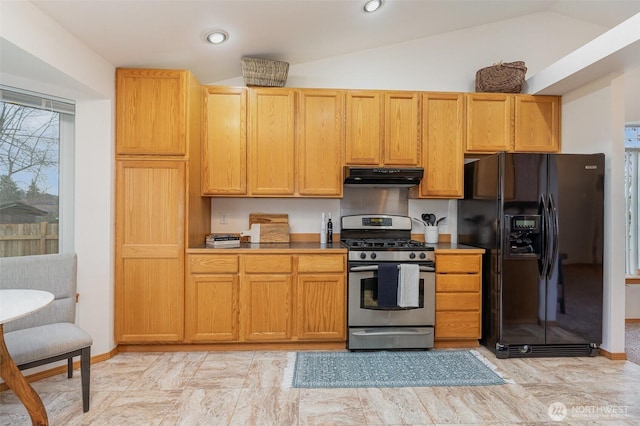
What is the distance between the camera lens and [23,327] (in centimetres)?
221

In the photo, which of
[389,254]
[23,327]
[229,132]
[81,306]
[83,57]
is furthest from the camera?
[229,132]

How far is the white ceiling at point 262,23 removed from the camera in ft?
7.52

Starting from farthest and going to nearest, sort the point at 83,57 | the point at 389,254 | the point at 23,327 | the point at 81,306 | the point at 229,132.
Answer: the point at 229,132 < the point at 389,254 < the point at 81,306 < the point at 83,57 < the point at 23,327

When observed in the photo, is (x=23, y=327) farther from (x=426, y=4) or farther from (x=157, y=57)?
(x=426, y=4)

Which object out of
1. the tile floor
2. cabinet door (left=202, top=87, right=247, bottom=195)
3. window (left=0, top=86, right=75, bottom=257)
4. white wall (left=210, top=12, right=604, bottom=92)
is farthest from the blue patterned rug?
white wall (left=210, top=12, right=604, bottom=92)

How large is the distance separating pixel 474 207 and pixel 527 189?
518mm

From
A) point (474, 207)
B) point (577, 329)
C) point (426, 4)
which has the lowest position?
point (577, 329)

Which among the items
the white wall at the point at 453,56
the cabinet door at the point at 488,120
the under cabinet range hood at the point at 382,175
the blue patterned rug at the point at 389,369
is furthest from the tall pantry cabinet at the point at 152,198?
the cabinet door at the point at 488,120

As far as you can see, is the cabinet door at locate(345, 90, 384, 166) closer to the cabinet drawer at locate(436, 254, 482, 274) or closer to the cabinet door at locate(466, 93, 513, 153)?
the cabinet door at locate(466, 93, 513, 153)

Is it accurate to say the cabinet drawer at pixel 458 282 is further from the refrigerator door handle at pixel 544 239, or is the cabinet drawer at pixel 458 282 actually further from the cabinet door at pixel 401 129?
the cabinet door at pixel 401 129

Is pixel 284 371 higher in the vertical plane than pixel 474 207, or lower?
lower

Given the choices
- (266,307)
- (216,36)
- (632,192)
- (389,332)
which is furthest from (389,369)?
(632,192)

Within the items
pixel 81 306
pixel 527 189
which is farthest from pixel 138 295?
pixel 527 189

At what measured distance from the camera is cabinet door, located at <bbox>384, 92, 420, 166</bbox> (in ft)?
10.7
